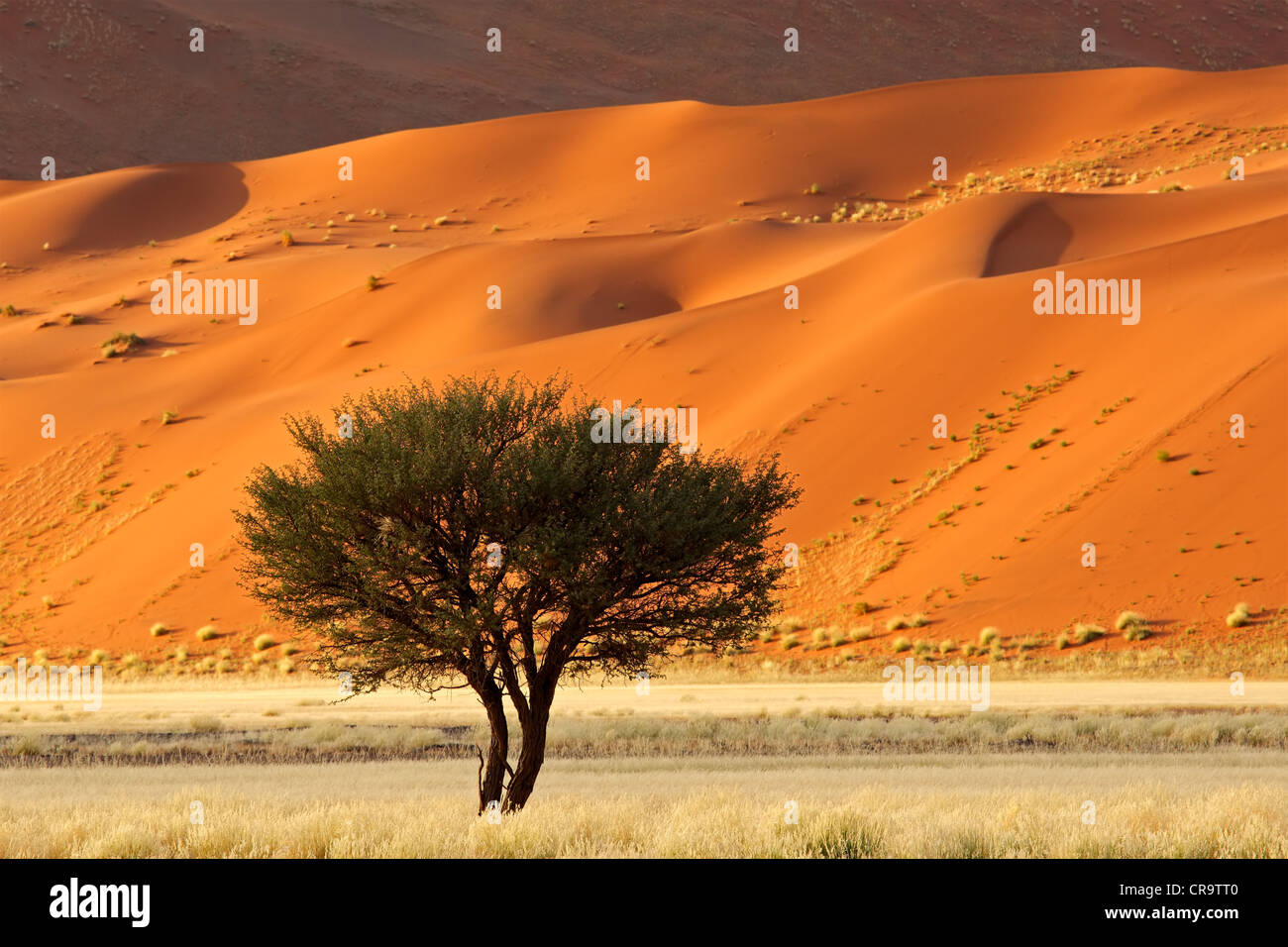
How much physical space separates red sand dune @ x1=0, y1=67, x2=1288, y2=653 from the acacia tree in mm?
22837

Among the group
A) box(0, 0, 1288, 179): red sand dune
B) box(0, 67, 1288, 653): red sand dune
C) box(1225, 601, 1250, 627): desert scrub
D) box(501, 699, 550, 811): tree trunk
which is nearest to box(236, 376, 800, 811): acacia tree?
box(501, 699, 550, 811): tree trunk

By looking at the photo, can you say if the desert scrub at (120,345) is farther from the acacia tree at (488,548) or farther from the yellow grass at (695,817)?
the acacia tree at (488,548)

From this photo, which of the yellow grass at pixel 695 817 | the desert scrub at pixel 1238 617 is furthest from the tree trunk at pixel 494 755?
the desert scrub at pixel 1238 617

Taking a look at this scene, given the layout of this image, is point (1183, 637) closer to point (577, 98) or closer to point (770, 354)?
point (770, 354)

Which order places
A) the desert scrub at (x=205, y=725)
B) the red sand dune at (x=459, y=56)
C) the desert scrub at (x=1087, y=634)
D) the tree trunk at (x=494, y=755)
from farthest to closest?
the red sand dune at (x=459, y=56) → the desert scrub at (x=1087, y=634) → the desert scrub at (x=205, y=725) → the tree trunk at (x=494, y=755)

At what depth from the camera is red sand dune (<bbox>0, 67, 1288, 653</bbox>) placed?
40.8m

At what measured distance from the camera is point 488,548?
16.0 meters

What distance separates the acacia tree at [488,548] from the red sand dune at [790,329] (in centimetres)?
2284

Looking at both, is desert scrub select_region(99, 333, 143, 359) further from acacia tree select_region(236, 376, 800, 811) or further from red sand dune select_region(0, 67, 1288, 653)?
acacia tree select_region(236, 376, 800, 811)

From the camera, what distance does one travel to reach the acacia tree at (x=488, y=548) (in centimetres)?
1579

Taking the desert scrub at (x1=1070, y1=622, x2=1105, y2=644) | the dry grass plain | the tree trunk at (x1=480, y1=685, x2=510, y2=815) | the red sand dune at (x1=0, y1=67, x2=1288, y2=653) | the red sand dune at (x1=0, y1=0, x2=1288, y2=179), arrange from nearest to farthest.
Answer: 1. the dry grass plain
2. the tree trunk at (x1=480, y1=685, x2=510, y2=815)
3. the desert scrub at (x1=1070, y1=622, x2=1105, y2=644)
4. the red sand dune at (x1=0, y1=67, x2=1288, y2=653)
5. the red sand dune at (x1=0, y1=0, x2=1288, y2=179)

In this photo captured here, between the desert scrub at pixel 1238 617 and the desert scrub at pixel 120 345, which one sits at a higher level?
the desert scrub at pixel 120 345

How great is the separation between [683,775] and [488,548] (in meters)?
6.18
